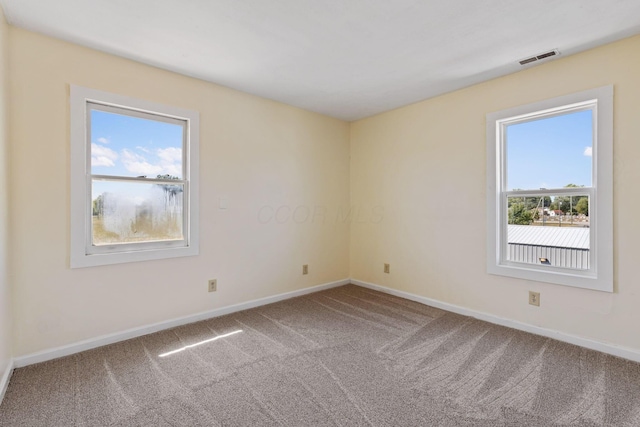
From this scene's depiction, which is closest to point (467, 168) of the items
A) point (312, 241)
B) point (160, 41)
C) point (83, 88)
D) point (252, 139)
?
point (312, 241)

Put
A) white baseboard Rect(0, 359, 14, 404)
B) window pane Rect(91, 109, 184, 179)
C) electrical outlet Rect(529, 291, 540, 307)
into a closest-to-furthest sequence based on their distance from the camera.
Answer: white baseboard Rect(0, 359, 14, 404)
window pane Rect(91, 109, 184, 179)
electrical outlet Rect(529, 291, 540, 307)

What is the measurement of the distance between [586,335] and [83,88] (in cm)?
448

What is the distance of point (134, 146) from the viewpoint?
2750mm

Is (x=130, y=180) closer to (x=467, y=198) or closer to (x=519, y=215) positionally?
(x=467, y=198)

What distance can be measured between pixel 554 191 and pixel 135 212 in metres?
3.76

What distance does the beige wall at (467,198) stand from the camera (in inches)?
91.4

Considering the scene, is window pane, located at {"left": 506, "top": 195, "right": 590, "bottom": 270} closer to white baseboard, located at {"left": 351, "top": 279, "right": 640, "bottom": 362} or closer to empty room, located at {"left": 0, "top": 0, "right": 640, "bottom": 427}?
empty room, located at {"left": 0, "top": 0, "right": 640, "bottom": 427}

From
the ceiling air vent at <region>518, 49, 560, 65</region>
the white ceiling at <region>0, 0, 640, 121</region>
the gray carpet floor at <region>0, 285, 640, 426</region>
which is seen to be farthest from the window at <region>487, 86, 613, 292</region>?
the gray carpet floor at <region>0, 285, 640, 426</region>

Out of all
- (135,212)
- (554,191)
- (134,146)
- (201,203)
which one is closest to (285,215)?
(201,203)

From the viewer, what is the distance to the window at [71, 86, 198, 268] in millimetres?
2424

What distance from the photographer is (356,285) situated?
4430 mm

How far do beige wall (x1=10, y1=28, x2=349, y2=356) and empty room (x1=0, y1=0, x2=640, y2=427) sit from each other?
16 mm

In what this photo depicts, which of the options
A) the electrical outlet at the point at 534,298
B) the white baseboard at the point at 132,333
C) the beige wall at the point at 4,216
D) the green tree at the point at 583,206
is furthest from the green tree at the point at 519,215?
the beige wall at the point at 4,216

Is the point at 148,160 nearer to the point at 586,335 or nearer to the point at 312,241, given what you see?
the point at 312,241
